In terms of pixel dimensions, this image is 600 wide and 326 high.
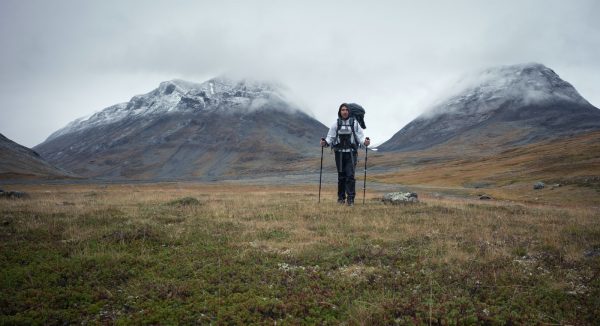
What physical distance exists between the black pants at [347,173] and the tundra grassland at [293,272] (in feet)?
13.7

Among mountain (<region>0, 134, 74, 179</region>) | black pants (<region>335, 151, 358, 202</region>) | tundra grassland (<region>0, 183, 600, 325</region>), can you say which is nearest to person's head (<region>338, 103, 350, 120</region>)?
black pants (<region>335, 151, 358, 202</region>)

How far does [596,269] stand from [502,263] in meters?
1.67

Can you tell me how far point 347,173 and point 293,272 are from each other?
30.2 feet

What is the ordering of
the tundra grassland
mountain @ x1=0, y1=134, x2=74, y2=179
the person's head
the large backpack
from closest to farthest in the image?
the tundra grassland, the person's head, the large backpack, mountain @ x1=0, y1=134, x2=74, y2=179

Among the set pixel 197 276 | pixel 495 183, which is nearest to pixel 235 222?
pixel 197 276

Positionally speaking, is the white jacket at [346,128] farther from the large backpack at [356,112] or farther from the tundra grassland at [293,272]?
the tundra grassland at [293,272]

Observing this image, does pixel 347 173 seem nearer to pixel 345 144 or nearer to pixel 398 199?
pixel 345 144

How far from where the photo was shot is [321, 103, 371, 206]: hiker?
15984 mm

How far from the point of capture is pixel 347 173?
1606 cm

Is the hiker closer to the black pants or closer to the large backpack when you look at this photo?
the black pants

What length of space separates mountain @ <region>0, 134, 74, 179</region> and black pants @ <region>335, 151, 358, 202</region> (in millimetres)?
122105

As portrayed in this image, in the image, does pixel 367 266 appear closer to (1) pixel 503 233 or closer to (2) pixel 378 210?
(1) pixel 503 233

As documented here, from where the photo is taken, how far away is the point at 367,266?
7.70 meters

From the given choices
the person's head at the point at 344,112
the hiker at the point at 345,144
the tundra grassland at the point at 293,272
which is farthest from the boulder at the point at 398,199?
the tundra grassland at the point at 293,272
